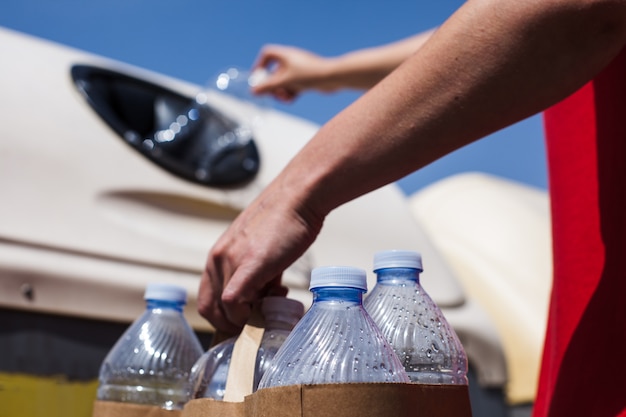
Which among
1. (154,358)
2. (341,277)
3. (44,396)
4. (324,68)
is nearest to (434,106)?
(341,277)

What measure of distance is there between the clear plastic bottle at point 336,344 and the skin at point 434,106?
0.30 feet

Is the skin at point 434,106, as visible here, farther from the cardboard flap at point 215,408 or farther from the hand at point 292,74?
the hand at point 292,74

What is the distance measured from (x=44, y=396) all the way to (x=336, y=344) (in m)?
0.82

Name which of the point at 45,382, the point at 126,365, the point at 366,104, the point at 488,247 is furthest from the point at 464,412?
the point at 488,247

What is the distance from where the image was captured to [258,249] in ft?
2.85

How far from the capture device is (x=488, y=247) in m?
2.60

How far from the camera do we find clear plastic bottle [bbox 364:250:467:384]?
931 millimetres

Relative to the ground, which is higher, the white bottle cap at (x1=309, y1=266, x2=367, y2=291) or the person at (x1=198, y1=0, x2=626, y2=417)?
the person at (x1=198, y1=0, x2=626, y2=417)

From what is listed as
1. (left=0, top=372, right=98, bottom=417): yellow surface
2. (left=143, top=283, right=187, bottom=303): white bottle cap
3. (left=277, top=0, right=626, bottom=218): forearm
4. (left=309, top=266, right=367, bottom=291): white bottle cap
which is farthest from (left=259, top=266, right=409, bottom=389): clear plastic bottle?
(left=0, top=372, right=98, bottom=417): yellow surface

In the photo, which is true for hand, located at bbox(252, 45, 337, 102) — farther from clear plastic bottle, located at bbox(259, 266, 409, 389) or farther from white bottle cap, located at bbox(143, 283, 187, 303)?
clear plastic bottle, located at bbox(259, 266, 409, 389)

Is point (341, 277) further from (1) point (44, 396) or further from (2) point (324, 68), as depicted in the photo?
(2) point (324, 68)

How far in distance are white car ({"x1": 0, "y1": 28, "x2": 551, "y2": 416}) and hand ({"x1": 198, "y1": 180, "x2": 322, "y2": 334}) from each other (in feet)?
2.06

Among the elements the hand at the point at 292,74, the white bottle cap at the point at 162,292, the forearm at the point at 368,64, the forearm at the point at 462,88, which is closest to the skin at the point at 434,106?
the forearm at the point at 462,88

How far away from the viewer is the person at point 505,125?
0.79 m
